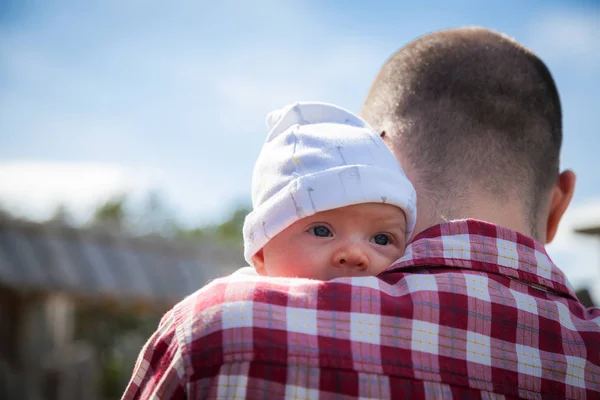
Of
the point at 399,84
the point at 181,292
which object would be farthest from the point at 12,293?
the point at 399,84

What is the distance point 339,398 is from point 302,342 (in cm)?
13

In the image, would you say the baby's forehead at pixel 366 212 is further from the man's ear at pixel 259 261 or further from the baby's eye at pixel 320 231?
the man's ear at pixel 259 261

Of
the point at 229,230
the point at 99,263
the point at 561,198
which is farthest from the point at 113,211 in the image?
the point at 561,198

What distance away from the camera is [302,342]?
1.32m

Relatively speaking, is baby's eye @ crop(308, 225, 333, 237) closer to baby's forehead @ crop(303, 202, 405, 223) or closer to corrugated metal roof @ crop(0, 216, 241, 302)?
baby's forehead @ crop(303, 202, 405, 223)

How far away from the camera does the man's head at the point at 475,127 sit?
196cm

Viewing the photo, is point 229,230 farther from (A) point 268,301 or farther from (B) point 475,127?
(A) point 268,301

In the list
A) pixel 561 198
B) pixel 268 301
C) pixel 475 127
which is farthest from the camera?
pixel 561 198

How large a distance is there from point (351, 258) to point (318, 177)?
0.23 metres

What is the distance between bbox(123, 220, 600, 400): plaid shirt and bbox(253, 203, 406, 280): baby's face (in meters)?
0.22

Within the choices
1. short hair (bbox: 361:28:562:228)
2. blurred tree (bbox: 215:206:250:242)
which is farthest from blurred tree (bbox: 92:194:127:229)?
short hair (bbox: 361:28:562:228)

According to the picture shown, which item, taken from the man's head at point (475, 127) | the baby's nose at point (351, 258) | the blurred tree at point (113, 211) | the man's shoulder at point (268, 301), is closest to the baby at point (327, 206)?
the baby's nose at point (351, 258)

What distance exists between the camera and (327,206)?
1773 millimetres

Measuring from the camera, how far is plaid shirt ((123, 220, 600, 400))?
1.31 m
